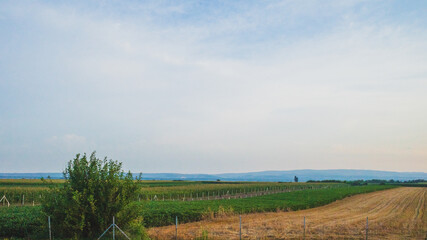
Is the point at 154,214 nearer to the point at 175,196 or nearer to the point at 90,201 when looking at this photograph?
the point at 90,201

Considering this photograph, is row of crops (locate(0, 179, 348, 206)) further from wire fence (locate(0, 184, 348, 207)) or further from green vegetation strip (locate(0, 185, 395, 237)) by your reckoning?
green vegetation strip (locate(0, 185, 395, 237))

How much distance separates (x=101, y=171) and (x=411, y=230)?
21523 millimetres

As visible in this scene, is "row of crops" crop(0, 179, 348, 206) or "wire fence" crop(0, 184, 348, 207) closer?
"wire fence" crop(0, 184, 348, 207)

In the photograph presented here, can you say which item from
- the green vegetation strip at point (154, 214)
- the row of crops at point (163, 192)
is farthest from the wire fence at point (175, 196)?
the green vegetation strip at point (154, 214)

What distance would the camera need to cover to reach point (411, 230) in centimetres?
2450

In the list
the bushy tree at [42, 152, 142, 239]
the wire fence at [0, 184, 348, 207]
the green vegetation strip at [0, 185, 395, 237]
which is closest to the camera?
the bushy tree at [42, 152, 142, 239]

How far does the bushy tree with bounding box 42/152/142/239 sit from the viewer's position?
693 inches

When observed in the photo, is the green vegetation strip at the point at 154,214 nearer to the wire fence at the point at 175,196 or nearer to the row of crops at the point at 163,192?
the wire fence at the point at 175,196

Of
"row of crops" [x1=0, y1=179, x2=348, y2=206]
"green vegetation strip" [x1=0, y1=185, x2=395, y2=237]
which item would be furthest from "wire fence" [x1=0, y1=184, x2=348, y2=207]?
"green vegetation strip" [x1=0, y1=185, x2=395, y2=237]

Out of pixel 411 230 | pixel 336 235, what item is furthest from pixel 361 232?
pixel 411 230

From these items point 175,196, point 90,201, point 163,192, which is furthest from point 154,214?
point 175,196

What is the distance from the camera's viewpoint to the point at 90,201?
17.3 m

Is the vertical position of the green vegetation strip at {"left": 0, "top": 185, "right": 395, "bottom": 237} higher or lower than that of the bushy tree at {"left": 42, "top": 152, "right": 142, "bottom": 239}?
lower

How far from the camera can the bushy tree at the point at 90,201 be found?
17.6 metres
